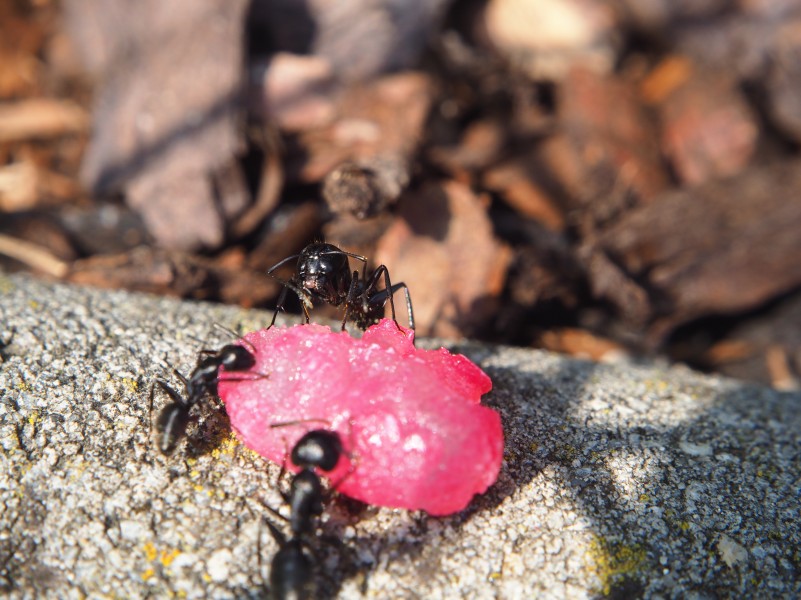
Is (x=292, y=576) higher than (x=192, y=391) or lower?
lower

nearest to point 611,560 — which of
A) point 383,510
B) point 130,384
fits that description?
point 383,510

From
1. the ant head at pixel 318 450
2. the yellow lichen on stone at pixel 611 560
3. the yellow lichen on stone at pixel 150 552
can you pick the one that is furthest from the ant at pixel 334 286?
the yellow lichen on stone at pixel 611 560

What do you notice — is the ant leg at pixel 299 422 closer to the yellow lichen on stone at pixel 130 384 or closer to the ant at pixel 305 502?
the ant at pixel 305 502

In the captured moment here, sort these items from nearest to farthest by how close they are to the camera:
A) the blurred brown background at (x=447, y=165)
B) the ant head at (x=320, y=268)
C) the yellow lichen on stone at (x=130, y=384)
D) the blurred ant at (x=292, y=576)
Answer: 1. the blurred ant at (x=292, y=576)
2. the yellow lichen on stone at (x=130, y=384)
3. the ant head at (x=320, y=268)
4. the blurred brown background at (x=447, y=165)

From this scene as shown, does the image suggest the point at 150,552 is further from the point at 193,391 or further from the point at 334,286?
the point at 334,286

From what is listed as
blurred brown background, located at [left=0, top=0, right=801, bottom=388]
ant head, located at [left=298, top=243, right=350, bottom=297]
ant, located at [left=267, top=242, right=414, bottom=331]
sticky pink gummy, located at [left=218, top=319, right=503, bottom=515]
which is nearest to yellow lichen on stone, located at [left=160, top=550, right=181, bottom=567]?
sticky pink gummy, located at [left=218, top=319, right=503, bottom=515]

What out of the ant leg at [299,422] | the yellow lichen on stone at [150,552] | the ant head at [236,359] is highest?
the ant head at [236,359]

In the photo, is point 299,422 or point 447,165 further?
point 447,165
